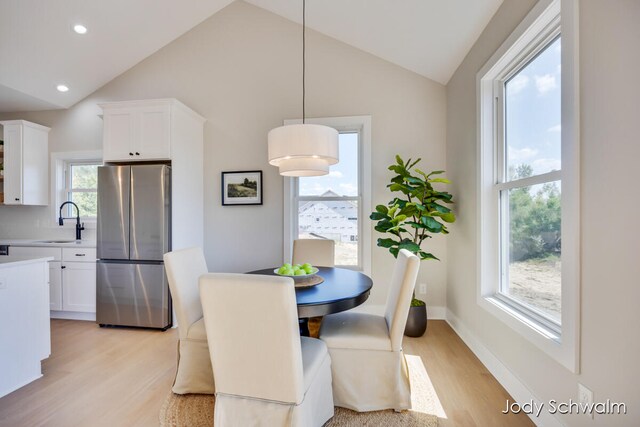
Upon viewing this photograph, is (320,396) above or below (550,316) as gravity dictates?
below

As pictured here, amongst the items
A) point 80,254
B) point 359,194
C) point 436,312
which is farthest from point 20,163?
point 436,312

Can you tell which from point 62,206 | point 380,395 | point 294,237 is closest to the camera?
point 380,395

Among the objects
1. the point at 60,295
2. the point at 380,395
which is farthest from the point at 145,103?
the point at 380,395

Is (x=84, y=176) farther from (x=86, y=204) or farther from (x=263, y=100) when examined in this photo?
(x=263, y=100)

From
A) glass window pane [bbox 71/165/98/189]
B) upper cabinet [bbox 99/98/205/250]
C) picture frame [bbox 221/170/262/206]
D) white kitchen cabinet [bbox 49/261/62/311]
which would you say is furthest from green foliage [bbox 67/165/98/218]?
picture frame [bbox 221/170/262/206]

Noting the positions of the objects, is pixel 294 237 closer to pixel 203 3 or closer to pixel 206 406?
pixel 206 406

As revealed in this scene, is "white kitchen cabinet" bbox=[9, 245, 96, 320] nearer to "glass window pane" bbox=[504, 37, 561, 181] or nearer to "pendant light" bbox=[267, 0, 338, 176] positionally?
"pendant light" bbox=[267, 0, 338, 176]

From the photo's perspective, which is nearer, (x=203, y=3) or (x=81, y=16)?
(x=81, y=16)

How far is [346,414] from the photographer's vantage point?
6.03 ft

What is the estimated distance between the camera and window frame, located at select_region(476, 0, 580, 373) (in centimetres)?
142

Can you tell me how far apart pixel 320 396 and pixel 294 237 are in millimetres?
2226

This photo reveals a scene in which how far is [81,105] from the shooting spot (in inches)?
162

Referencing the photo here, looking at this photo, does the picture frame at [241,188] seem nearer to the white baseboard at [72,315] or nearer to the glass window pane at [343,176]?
the glass window pane at [343,176]

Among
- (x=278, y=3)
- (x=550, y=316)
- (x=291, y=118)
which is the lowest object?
(x=550, y=316)
